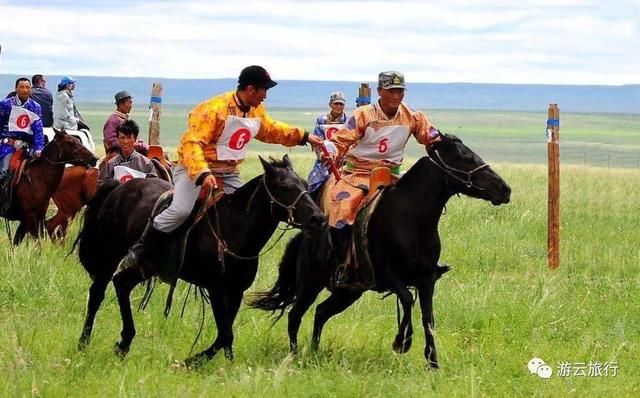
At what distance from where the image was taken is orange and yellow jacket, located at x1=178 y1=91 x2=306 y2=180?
8680 mm

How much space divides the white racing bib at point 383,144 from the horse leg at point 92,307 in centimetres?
235

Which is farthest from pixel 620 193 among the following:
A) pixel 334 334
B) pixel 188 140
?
pixel 188 140

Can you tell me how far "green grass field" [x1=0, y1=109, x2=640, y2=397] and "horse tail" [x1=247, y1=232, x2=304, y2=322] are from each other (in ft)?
0.71

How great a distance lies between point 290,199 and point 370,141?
1516 mm

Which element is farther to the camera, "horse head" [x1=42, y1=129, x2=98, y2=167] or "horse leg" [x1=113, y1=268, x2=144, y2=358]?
"horse head" [x1=42, y1=129, x2=98, y2=167]

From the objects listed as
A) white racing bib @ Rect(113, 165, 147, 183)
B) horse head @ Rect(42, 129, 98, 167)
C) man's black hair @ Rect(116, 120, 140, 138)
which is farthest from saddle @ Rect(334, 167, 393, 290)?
horse head @ Rect(42, 129, 98, 167)

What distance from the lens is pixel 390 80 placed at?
9641 mm

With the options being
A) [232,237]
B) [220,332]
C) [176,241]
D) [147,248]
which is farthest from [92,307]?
[232,237]

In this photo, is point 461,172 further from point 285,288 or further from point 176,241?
point 176,241

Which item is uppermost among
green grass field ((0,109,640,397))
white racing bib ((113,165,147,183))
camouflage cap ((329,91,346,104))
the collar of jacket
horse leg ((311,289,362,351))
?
the collar of jacket

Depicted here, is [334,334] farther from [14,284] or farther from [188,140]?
[14,284]

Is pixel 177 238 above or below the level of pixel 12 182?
above

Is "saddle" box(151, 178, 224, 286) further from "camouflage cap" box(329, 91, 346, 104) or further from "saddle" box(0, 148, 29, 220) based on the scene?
"camouflage cap" box(329, 91, 346, 104)

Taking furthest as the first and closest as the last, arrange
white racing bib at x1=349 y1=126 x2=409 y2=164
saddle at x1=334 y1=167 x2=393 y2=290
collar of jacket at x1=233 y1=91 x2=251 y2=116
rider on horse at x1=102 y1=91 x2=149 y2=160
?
rider on horse at x1=102 y1=91 x2=149 y2=160, white racing bib at x1=349 y1=126 x2=409 y2=164, saddle at x1=334 y1=167 x2=393 y2=290, collar of jacket at x1=233 y1=91 x2=251 y2=116
